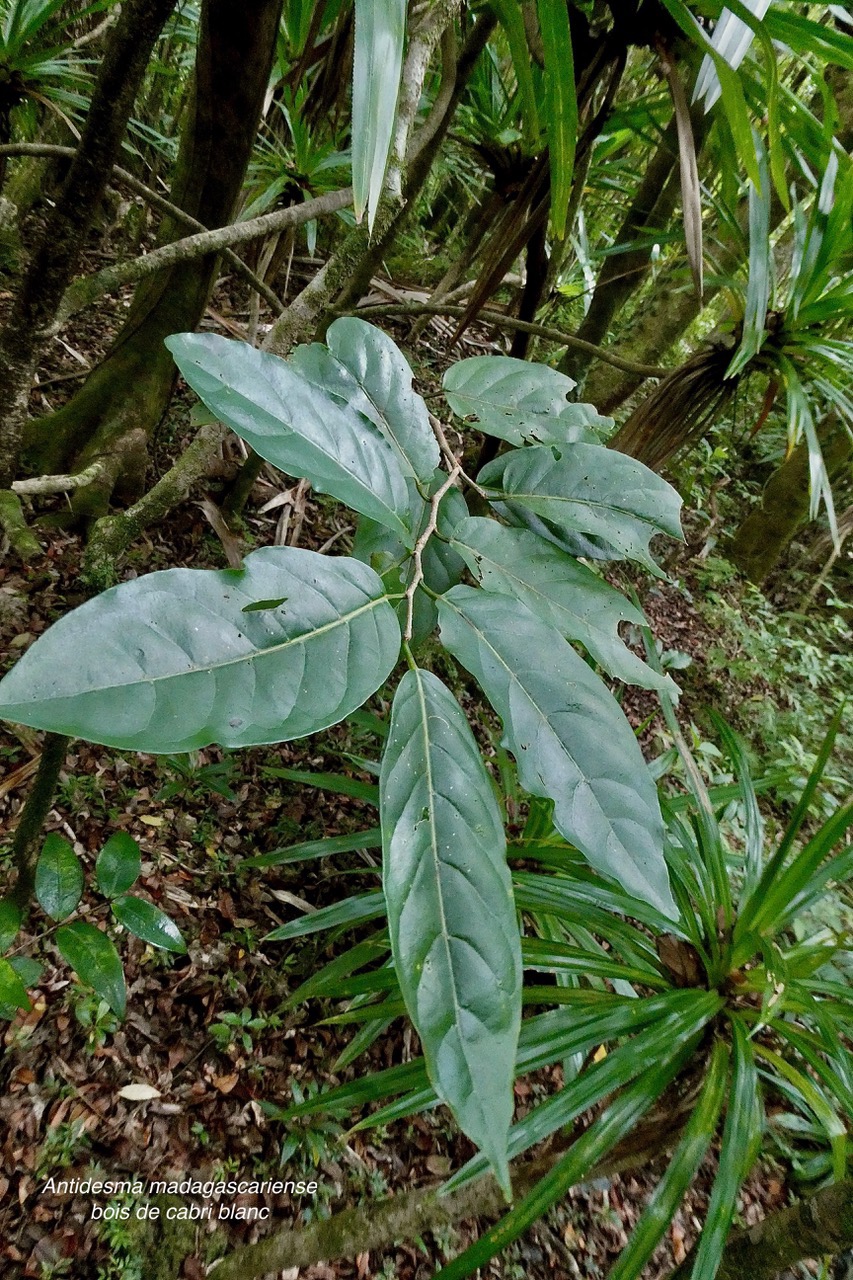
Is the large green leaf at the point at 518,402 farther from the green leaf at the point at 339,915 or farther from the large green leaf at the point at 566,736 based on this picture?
the green leaf at the point at 339,915

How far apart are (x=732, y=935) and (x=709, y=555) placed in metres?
3.30

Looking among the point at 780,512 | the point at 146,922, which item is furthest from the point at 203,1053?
the point at 780,512

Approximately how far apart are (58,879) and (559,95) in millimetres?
1232

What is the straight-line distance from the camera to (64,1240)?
1.03 m

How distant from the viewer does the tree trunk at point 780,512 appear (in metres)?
4.13

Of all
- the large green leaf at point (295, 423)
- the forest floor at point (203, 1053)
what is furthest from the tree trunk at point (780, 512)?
the large green leaf at point (295, 423)

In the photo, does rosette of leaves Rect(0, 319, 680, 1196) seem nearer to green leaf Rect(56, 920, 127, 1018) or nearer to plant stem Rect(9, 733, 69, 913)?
plant stem Rect(9, 733, 69, 913)

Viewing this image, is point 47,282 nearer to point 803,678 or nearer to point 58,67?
→ point 58,67

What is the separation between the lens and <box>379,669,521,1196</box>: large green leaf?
1.12 feet

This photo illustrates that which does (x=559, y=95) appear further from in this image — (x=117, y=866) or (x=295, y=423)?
(x=117, y=866)

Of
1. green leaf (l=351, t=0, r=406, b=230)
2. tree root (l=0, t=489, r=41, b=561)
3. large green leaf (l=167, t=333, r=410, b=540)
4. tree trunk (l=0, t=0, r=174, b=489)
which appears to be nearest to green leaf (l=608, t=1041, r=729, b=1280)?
large green leaf (l=167, t=333, r=410, b=540)

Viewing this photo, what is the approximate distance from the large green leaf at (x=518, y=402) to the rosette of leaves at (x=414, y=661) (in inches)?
0.5

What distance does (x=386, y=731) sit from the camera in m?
1.51

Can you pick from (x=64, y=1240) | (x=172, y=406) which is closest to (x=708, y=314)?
(x=172, y=406)
